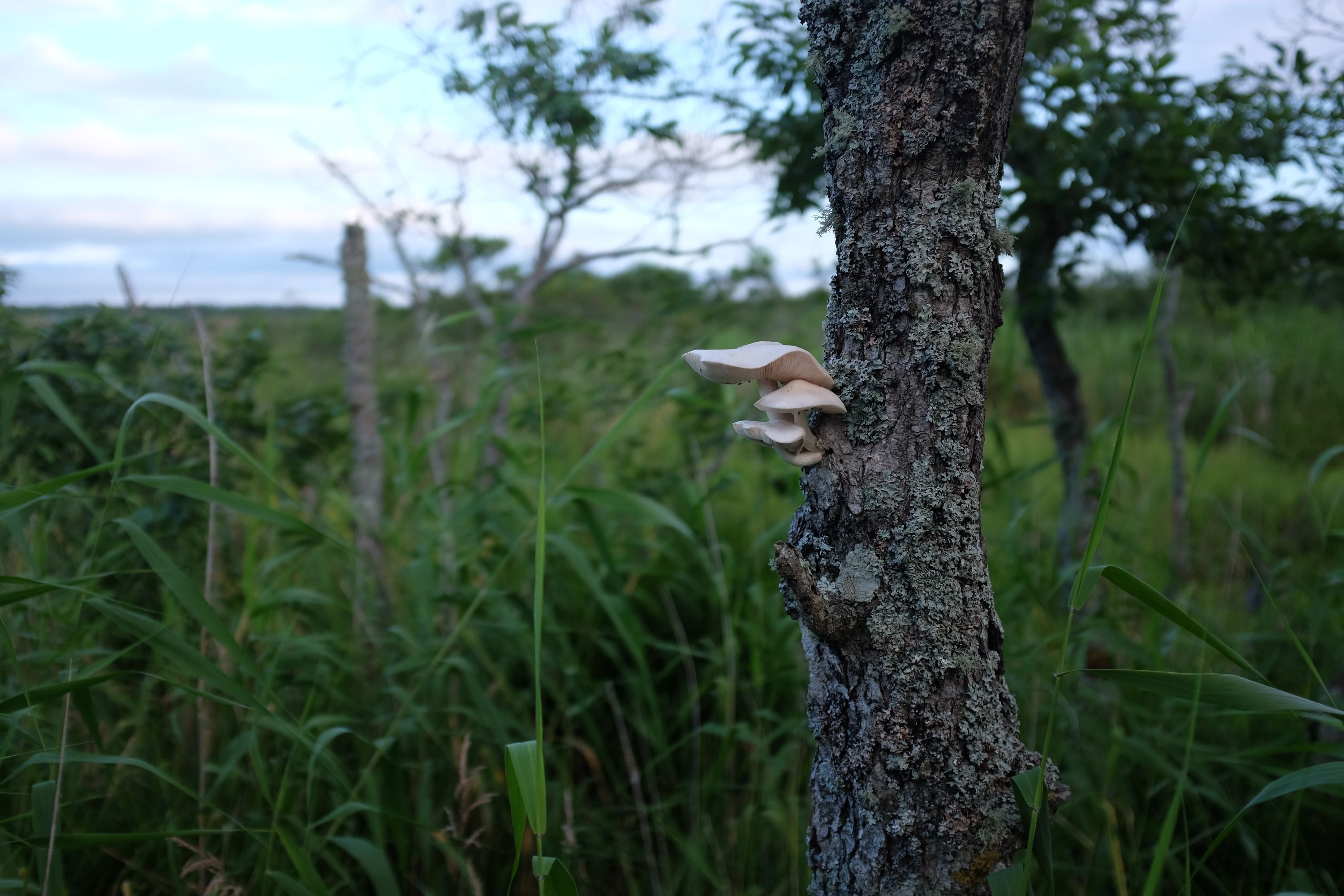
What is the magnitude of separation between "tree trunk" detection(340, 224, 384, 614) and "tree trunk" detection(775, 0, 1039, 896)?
179 cm

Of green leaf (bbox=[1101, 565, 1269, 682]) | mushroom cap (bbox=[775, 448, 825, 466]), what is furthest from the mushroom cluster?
green leaf (bbox=[1101, 565, 1269, 682])

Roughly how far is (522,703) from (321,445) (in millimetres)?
1359

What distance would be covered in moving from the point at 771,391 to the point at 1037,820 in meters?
0.57

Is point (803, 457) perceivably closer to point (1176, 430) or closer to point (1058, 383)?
point (1058, 383)

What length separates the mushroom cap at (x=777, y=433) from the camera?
2.73 ft

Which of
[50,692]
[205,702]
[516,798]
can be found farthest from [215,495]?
[516,798]

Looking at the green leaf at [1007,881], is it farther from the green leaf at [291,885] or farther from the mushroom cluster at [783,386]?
the green leaf at [291,885]

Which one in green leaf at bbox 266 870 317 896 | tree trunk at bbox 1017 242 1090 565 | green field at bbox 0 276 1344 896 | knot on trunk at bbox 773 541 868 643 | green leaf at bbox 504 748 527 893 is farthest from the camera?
tree trunk at bbox 1017 242 1090 565

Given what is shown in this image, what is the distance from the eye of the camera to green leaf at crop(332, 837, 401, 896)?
4.05 ft

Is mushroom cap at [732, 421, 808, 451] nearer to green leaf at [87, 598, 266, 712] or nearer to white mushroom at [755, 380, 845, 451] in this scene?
white mushroom at [755, 380, 845, 451]

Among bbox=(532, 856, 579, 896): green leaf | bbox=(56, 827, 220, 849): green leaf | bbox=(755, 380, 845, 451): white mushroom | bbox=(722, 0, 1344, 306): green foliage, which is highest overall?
bbox=(722, 0, 1344, 306): green foliage

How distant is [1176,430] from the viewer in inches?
107

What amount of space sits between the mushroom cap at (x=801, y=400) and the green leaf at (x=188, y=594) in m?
0.90

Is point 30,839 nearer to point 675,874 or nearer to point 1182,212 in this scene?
point 675,874
